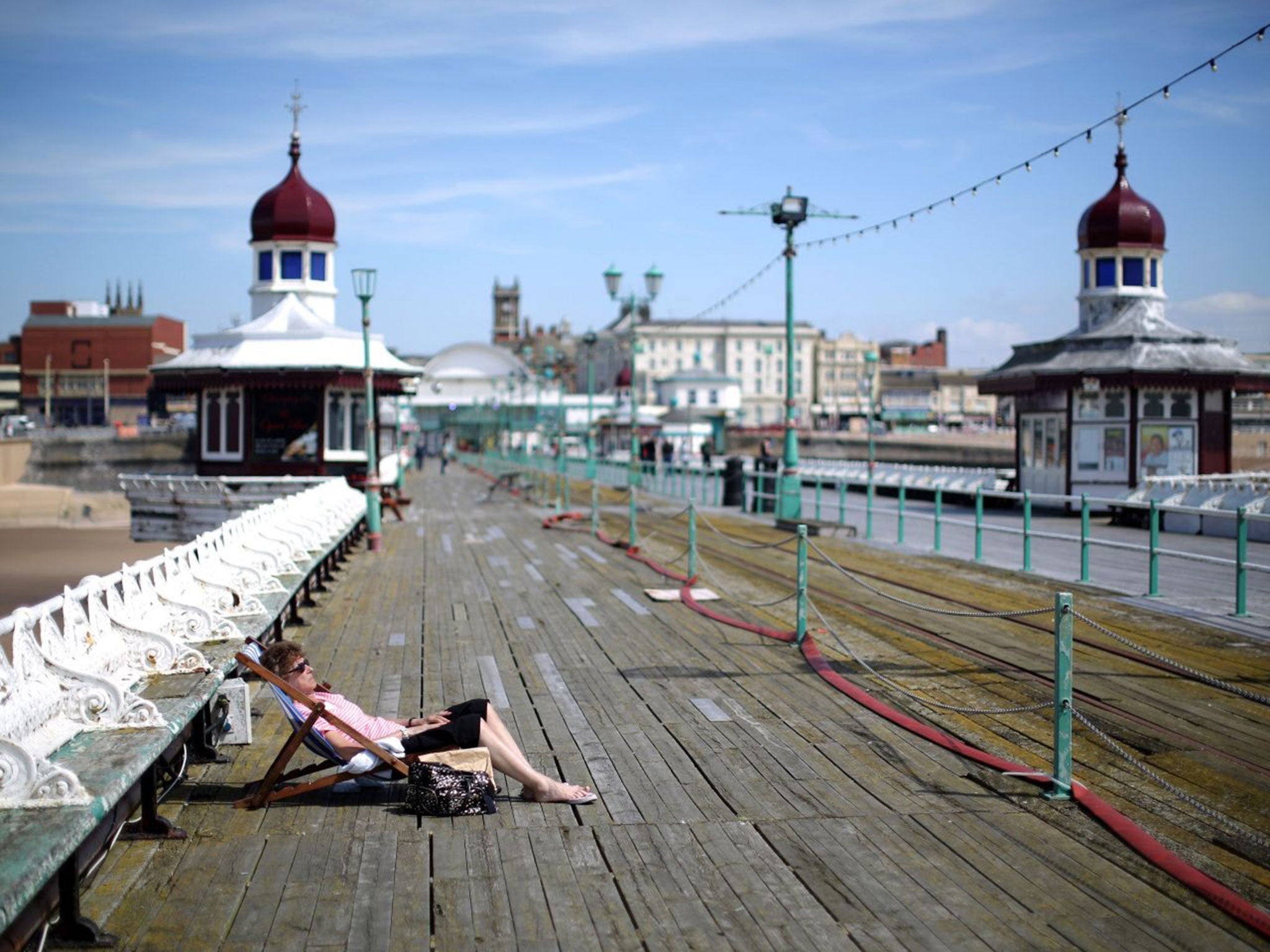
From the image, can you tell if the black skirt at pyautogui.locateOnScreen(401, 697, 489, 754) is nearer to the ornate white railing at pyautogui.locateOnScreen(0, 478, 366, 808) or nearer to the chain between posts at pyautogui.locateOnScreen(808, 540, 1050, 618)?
the ornate white railing at pyautogui.locateOnScreen(0, 478, 366, 808)

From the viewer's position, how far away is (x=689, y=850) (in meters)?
5.96

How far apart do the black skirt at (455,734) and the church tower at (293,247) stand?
32865 millimetres

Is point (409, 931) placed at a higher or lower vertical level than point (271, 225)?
lower

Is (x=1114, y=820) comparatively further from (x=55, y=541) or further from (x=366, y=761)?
(x=55, y=541)

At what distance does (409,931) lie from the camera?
498 cm

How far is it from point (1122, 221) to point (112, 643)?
30.7m

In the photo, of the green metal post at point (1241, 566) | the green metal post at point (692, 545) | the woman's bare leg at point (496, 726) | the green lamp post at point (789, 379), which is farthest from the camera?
the green lamp post at point (789, 379)

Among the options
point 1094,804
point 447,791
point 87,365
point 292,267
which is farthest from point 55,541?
point 87,365

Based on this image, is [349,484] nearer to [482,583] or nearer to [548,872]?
[482,583]

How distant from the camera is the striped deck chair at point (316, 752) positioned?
6.38 m

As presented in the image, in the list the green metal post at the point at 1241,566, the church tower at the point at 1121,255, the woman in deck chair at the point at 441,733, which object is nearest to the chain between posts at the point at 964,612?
the green metal post at the point at 1241,566

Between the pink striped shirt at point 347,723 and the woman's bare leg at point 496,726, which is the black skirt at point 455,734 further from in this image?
the pink striped shirt at point 347,723

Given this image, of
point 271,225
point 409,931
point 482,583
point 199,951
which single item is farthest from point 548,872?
point 271,225

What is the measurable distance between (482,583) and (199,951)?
11796 mm
